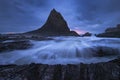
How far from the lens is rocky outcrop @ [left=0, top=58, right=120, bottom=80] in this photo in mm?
7023

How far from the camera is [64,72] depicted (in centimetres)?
738

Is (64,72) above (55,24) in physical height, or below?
below

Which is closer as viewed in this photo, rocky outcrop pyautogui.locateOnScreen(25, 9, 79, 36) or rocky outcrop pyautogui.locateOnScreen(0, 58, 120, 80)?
rocky outcrop pyautogui.locateOnScreen(0, 58, 120, 80)

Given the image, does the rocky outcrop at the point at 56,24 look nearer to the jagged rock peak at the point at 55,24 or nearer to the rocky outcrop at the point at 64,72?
the jagged rock peak at the point at 55,24

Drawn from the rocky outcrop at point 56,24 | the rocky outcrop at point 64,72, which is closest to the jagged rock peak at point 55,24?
the rocky outcrop at point 56,24

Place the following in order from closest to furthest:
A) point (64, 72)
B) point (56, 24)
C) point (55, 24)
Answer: point (64, 72) < point (55, 24) < point (56, 24)

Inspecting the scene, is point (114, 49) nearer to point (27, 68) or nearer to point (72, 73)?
point (72, 73)

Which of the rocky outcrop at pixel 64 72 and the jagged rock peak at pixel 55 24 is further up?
the jagged rock peak at pixel 55 24

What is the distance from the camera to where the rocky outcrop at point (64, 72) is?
23.0 feet

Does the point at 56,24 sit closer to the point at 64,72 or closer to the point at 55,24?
the point at 55,24

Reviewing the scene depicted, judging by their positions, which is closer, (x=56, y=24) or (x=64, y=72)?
(x=64, y=72)

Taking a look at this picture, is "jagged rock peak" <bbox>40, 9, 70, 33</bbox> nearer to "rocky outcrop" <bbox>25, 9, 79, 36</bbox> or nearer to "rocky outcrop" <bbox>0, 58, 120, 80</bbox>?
"rocky outcrop" <bbox>25, 9, 79, 36</bbox>

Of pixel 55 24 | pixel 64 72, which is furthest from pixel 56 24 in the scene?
pixel 64 72

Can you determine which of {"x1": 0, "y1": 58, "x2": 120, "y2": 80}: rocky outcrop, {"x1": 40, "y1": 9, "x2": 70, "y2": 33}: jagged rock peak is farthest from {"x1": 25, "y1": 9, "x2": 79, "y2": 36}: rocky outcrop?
{"x1": 0, "y1": 58, "x2": 120, "y2": 80}: rocky outcrop
